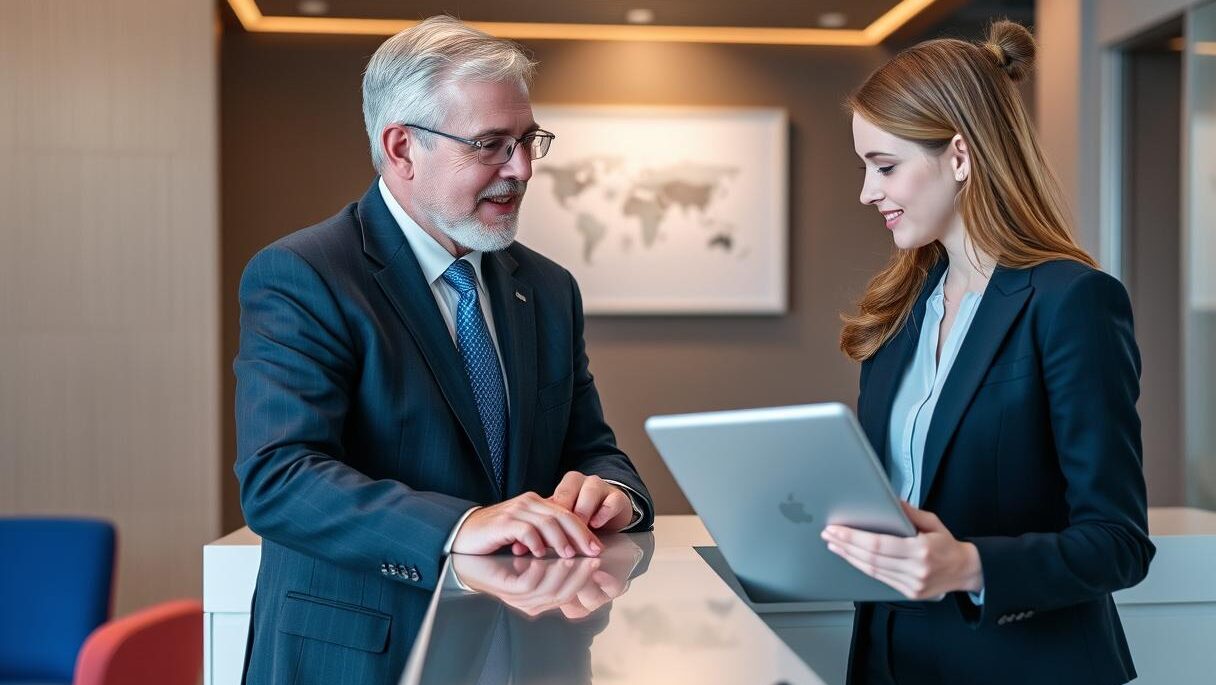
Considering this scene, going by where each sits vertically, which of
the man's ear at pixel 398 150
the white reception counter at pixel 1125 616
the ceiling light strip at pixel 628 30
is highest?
the ceiling light strip at pixel 628 30

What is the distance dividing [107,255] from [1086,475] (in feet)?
14.6

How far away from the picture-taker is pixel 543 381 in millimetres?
2029

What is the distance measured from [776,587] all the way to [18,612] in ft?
10.0

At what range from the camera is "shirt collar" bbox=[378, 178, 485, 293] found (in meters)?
1.95

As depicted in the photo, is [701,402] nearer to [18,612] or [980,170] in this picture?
[18,612]

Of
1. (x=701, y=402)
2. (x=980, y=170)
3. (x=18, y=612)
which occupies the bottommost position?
(x=18, y=612)

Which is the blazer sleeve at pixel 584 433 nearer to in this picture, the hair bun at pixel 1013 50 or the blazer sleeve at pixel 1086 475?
the blazer sleeve at pixel 1086 475

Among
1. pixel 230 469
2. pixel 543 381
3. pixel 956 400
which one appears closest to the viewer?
pixel 956 400

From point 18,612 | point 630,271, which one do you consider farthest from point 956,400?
point 630,271

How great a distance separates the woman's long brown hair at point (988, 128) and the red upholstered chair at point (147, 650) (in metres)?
Result: 2.53

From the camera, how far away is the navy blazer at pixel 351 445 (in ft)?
5.32

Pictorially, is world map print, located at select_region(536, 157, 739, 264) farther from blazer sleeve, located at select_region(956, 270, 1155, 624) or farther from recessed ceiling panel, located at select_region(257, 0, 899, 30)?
blazer sleeve, located at select_region(956, 270, 1155, 624)

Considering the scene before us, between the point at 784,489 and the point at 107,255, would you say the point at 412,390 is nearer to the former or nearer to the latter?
the point at 784,489

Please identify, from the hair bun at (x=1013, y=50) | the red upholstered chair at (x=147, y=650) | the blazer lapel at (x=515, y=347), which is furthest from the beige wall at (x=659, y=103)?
the hair bun at (x=1013, y=50)
